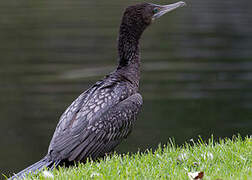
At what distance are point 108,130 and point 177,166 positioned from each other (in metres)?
1.33

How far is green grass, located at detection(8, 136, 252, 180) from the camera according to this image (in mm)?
5441

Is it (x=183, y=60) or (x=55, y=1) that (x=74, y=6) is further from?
(x=183, y=60)

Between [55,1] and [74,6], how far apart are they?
3875mm

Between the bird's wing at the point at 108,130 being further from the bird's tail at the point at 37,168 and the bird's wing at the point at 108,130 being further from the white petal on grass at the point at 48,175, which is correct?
the white petal on grass at the point at 48,175

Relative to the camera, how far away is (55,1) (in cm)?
4066

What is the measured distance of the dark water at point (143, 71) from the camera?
16.0m

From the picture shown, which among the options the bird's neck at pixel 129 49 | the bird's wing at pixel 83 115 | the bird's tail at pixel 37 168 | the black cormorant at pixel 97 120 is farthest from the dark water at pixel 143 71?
the bird's tail at pixel 37 168

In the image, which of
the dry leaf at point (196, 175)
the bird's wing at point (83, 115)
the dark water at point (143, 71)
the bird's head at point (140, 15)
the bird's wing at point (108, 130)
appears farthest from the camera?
the dark water at point (143, 71)

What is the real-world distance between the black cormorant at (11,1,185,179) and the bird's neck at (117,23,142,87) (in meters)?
0.01

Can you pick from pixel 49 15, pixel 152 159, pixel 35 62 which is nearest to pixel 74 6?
pixel 49 15

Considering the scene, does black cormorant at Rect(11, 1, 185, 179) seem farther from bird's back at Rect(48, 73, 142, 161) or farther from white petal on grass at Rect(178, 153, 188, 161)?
white petal on grass at Rect(178, 153, 188, 161)

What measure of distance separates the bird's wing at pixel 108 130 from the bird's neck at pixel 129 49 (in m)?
0.74

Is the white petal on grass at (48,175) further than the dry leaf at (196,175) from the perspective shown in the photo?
Yes

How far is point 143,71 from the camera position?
21.9 metres
